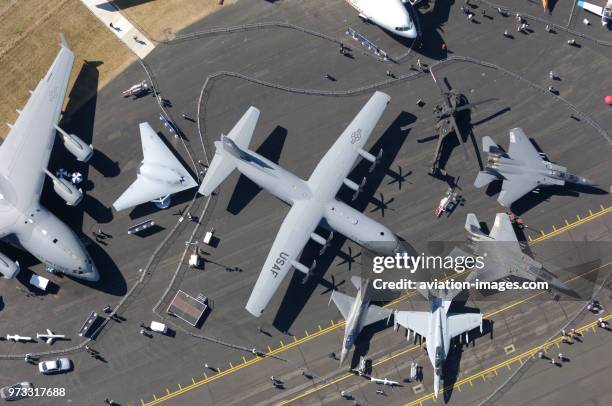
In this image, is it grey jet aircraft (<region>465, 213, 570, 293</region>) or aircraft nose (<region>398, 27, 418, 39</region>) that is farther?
aircraft nose (<region>398, 27, 418, 39</region>)

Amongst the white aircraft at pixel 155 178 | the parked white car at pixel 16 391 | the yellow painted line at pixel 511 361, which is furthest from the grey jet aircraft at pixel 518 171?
the parked white car at pixel 16 391

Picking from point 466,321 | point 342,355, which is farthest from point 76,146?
point 466,321

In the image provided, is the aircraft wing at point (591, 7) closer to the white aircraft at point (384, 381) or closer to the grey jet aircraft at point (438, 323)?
the grey jet aircraft at point (438, 323)

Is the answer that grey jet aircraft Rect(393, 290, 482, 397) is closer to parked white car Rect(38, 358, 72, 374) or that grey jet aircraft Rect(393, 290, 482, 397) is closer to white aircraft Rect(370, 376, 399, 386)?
white aircraft Rect(370, 376, 399, 386)

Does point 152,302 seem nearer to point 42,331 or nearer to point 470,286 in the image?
point 42,331

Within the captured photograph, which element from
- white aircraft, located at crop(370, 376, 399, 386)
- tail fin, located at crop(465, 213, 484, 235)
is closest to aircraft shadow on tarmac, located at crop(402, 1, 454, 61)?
tail fin, located at crop(465, 213, 484, 235)

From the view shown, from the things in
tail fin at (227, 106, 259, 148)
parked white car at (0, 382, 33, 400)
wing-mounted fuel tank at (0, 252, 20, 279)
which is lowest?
parked white car at (0, 382, 33, 400)
